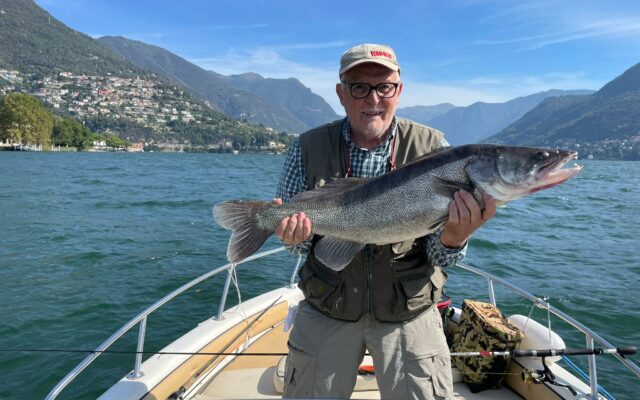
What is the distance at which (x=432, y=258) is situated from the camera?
136 inches

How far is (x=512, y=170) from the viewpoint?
3221mm

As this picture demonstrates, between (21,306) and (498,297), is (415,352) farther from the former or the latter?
(21,306)

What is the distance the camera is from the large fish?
321 cm

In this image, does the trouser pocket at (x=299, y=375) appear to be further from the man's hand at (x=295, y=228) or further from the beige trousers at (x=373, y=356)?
the man's hand at (x=295, y=228)

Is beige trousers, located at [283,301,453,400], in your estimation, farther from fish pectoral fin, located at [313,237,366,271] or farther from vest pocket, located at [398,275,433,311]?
fish pectoral fin, located at [313,237,366,271]

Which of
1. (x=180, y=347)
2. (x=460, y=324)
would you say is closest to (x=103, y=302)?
(x=180, y=347)

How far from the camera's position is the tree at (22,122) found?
10369 centimetres

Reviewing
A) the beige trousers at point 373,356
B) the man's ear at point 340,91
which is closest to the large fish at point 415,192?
the beige trousers at point 373,356

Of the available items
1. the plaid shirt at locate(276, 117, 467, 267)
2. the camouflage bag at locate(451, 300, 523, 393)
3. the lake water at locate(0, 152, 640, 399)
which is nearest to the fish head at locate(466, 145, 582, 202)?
the plaid shirt at locate(276, 117, 467, 267)

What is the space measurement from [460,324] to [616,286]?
34.3 feet

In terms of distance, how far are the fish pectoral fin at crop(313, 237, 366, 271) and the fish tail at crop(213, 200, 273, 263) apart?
456 mm

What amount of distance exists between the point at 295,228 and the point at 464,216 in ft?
4.11

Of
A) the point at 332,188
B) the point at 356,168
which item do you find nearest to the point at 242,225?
the point at 332,188

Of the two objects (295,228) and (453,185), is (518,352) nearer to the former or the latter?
(453,185)
